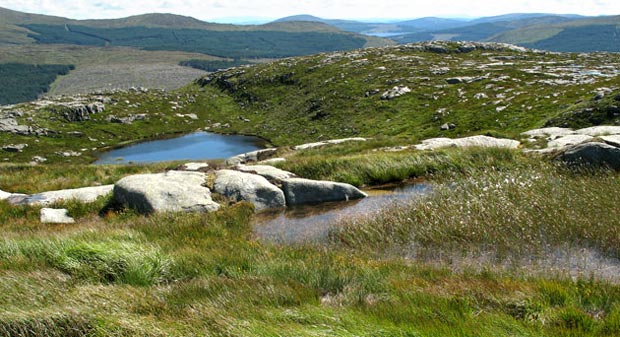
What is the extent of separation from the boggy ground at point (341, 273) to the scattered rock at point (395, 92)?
70.8 metres

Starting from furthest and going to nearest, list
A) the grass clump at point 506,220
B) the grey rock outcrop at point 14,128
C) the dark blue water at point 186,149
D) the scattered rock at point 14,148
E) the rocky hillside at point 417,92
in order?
1. the grey rock outcrop at point 14,128
2. the scattered rock at point 14,148
3. the dark blue water at point 186,149
4. the rocky hillside at point 417,92
5. the grass clump at point 506,220

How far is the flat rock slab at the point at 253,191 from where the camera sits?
16781 millimetres

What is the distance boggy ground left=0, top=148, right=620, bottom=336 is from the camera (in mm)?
5805

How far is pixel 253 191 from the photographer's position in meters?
17.0

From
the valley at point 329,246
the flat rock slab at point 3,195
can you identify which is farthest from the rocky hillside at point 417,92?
the flat rock slab at point 3,195

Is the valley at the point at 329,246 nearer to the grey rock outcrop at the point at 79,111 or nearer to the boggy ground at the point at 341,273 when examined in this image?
the boggy ground at the point at 341,273

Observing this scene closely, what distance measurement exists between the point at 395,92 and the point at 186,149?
46.9m

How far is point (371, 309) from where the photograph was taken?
6383 millimetres

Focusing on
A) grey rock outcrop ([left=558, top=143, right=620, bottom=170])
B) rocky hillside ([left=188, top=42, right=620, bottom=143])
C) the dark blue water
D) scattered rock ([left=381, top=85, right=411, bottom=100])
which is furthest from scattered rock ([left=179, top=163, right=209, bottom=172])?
scattered rock ([left=381, top=85, right=411, bottom=100])

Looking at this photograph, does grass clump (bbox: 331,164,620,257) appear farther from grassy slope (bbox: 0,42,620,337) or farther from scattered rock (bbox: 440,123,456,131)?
scattered rock (bbox: 440,123,456,131)

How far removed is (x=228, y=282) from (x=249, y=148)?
72.0 metres

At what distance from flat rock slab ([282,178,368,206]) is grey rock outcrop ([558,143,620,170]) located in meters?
10.3

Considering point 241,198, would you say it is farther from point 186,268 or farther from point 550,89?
point 550,89

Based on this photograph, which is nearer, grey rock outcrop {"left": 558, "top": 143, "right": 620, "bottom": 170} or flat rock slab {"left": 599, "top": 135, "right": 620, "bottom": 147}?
grey rock outcrop {"left": 558, "top": 143, "right": 620, "bottom": 170}
